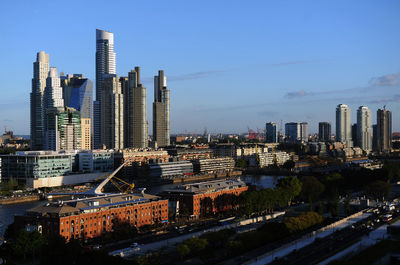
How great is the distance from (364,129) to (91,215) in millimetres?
73321

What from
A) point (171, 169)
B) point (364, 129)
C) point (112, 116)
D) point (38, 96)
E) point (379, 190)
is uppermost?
point (38, 96)

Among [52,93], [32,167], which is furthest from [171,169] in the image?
[52,93]

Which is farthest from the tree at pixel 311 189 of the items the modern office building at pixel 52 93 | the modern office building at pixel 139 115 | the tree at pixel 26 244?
the modern office building at pixel 52 93

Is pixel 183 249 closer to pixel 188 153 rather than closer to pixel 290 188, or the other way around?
pixel 290 188

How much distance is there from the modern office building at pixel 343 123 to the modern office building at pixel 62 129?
5286 cm

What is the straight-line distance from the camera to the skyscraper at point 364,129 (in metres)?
82.0

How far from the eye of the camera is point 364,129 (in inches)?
3233

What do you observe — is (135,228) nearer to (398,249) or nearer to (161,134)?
(398,249)

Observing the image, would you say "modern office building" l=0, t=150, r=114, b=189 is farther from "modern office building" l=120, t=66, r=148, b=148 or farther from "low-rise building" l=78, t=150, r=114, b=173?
"modern office building" l=120, t=66, r=148, b=148

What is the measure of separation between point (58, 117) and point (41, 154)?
10196mm

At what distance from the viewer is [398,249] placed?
40.4ft

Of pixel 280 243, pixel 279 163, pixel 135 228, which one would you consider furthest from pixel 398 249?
pixel 279 163

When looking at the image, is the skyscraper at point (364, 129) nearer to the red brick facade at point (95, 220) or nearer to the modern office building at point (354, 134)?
the modern office building at point (354, 134)

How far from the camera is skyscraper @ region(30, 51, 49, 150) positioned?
2202 inches
